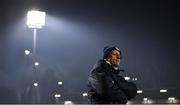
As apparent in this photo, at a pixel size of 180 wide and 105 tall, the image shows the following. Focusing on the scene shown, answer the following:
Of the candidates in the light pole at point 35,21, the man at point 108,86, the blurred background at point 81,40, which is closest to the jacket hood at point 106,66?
the man at point 108,86

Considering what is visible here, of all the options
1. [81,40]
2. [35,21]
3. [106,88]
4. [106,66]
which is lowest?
[106,88]

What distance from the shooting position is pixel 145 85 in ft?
20.3

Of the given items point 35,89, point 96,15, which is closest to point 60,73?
point 35,89

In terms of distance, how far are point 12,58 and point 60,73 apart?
83 centimetres

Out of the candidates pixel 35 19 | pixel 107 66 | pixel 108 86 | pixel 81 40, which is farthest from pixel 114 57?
pixel 81 40

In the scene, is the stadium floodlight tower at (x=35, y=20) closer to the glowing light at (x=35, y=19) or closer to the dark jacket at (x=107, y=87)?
the glowing light at (x=35, y=19)

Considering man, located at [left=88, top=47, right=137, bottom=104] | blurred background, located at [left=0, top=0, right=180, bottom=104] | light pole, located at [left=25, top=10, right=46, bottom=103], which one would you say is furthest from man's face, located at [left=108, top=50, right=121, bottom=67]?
blurred background, located at [left=0, top=0, right=180, bottom=104]

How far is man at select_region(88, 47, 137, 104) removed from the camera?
6.72 ft

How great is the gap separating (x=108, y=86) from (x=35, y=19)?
4129 millimetres

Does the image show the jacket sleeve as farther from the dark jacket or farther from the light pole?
the light pole

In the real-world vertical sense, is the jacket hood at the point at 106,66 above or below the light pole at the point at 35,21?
below

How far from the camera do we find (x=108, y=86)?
6.73 ft

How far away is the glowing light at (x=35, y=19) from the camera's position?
20.2 ft

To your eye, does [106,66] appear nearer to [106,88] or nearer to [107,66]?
[107,66]
